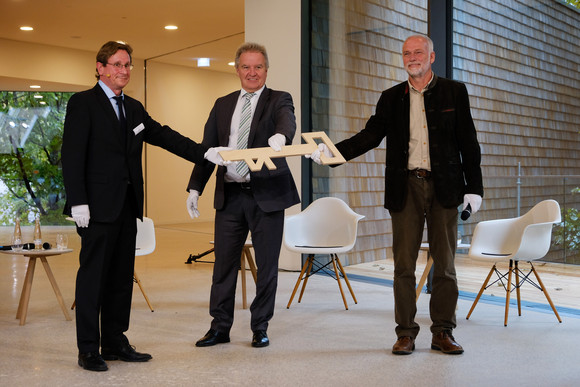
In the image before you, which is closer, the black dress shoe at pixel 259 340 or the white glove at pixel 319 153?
the white glove at pixel 319 153

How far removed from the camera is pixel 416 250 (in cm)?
375

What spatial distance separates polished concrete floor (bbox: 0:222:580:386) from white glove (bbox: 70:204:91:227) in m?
0.75

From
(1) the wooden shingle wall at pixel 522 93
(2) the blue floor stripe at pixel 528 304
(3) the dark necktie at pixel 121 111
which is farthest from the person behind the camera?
(2) the blue floor stripe at pixel 528 304

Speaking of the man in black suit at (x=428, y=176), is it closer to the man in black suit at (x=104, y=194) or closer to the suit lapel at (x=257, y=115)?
the suit lapel at (x=257, y=115)

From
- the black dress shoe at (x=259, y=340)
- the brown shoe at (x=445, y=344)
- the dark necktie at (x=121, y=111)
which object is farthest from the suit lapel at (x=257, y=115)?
the brown shoe at (x=445, y=344)

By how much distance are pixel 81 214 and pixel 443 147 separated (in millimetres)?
1889

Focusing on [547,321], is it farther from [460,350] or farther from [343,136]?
[343,136]

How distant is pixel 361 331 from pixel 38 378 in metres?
1.93

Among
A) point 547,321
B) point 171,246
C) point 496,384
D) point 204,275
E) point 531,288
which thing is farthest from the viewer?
point 171,246

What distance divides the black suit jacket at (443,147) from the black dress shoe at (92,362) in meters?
1.68

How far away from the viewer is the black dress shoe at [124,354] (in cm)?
355

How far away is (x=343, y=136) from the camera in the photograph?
6633mm

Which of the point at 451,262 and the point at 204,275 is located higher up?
the point at 451,262

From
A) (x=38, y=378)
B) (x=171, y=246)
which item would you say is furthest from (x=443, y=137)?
(x=171, y=246)
